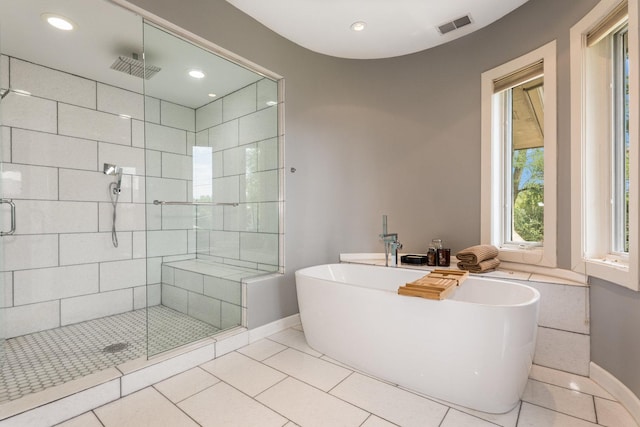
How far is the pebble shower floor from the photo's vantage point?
1.76 m

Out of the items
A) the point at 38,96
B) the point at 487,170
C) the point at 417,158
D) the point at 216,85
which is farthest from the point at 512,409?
the point at 38,96

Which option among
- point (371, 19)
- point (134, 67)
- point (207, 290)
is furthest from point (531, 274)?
point (134, 67)

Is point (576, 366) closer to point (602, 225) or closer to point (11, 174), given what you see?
point (602, 225)

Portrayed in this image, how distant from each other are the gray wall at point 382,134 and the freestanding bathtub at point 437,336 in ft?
2.01

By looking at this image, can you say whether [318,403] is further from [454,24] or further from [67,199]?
[454,24]

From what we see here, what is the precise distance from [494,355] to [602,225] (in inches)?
47.7

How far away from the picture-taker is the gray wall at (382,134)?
2.20 m

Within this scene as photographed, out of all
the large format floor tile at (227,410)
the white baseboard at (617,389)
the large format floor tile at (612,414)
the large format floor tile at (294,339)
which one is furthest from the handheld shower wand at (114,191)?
the white baseboard at (617,389)

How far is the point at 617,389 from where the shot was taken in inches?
64.2

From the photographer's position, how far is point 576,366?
1.87 metres

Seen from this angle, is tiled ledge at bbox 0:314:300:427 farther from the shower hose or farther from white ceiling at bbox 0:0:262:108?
white ceiling at bbox 0:0:262:108

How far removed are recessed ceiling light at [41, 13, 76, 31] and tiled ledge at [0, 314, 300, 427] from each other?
232cm

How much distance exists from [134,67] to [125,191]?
1202 millimetres

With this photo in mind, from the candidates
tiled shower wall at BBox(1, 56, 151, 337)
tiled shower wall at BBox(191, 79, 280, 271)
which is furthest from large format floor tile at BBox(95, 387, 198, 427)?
tiled shower wall at BBox(1, 56, 151, 337)
